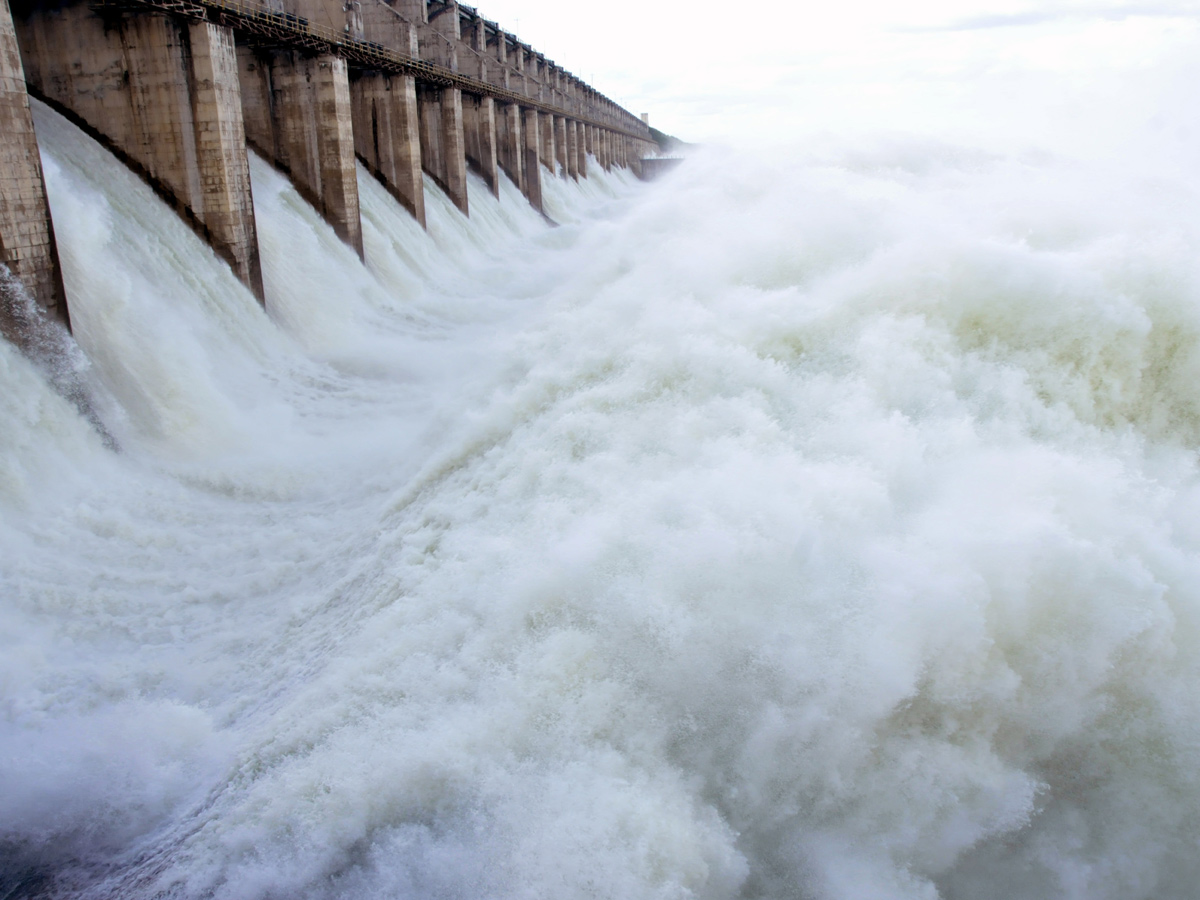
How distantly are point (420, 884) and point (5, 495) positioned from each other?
5617mm

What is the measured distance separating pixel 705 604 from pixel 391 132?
18.3 m

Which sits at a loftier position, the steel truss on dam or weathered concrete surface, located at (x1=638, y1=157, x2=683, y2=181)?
weathered concrete surface, located at (x1=638, y1=157, x2=683, y2=181)

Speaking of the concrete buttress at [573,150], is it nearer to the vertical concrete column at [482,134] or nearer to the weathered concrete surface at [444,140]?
the vertical concrete column at [482,134]

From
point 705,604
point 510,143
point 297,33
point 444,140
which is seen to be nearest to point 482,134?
point 510,143

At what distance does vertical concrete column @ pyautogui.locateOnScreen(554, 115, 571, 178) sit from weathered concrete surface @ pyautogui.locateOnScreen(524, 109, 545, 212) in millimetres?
6183

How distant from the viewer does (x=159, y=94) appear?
11391mm

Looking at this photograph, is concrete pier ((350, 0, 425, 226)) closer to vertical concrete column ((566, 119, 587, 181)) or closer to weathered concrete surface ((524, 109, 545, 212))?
weathered concrete surface ((524, 109, 545, 212))

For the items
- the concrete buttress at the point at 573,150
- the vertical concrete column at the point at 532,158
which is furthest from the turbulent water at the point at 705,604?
the concrete buttress at the point at 573,150

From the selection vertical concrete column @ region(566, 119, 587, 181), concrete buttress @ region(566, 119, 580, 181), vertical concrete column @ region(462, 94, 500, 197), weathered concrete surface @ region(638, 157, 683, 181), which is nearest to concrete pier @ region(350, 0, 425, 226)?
vertical concrete column @ region(462, 94, 500, 197)

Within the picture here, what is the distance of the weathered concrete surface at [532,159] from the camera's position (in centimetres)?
3028

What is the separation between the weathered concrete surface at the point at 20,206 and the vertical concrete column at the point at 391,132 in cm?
1143

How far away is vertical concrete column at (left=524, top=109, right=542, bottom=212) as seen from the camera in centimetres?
3033

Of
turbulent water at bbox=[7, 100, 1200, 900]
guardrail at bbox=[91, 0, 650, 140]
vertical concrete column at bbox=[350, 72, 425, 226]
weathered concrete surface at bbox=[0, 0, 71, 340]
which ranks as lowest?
turbulent water at bbox=[7, 100, 1200, 900]

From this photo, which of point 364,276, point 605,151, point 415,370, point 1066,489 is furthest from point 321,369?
point 605,151
